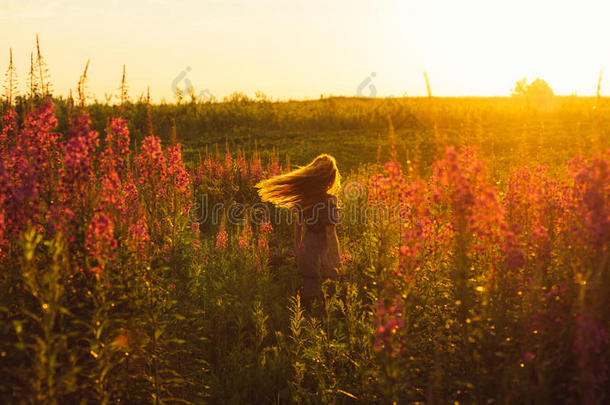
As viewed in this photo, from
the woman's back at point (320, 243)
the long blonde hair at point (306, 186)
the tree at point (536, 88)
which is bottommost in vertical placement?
the woman's back at point (320, 243)

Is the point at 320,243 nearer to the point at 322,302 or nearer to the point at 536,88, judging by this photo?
the point at 322,302

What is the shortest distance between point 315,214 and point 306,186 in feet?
1.25

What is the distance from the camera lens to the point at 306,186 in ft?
18.7

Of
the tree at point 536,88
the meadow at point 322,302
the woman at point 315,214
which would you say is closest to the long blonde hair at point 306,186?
the woman at point 315,214

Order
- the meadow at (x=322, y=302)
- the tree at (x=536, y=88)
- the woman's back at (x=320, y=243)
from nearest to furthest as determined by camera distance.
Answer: the meadow at (x=322, y=302) < the woman's back at (x=320, y=243) < the tree at (x=536, y=88)

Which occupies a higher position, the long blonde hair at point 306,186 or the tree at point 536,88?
the tree at point 536,88

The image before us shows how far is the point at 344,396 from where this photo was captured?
401cm

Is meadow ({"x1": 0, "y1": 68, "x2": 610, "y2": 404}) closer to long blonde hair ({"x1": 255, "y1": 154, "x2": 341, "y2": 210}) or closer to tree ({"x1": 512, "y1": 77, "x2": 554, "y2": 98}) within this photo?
long blonde hair ({"x1": 255, "y1": 154, "x2": 341, "y2": 210})

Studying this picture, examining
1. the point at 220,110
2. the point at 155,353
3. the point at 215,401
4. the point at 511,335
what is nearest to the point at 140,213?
the point at 155,353

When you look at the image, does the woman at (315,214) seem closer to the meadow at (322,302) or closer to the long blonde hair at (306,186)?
the long blonde hair at (306,186)

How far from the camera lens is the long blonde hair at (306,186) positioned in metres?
5.66

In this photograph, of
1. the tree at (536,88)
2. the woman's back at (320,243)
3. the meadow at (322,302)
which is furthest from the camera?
the tree at (536,88)

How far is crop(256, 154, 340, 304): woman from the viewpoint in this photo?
565 centimetres

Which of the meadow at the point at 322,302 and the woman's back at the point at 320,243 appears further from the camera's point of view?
the woman's back at the point at 320,243
